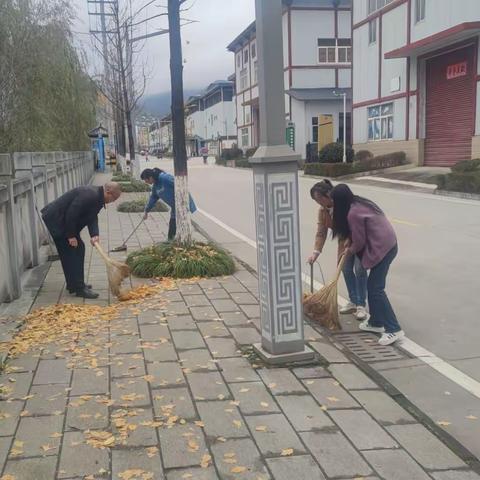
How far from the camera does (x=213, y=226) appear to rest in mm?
13703

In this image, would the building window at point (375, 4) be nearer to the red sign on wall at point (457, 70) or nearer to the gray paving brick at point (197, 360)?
the red sign on wall at point (457, 70)

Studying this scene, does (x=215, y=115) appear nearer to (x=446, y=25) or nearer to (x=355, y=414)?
(x=446, y=25)

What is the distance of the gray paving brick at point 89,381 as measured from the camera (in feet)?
13.5

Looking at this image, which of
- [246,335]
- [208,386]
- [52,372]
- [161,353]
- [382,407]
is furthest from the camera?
[246,335]

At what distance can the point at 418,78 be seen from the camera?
28.3 meters

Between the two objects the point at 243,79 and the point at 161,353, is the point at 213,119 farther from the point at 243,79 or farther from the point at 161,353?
the point at 161,353

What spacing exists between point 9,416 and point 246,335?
2.16 meters

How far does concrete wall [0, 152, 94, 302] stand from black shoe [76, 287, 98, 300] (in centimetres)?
66

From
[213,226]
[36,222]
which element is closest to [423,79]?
[213,226]

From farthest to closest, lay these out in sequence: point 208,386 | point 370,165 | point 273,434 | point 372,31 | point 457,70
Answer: point 372,31
point 370,165
point 457,70
point 208,386
point 273,434

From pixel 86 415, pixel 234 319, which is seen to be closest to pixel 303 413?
pixel 86 415

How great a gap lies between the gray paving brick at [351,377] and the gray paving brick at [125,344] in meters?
1.60

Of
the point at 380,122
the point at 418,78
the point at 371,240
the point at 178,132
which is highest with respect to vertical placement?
the point at 418,78

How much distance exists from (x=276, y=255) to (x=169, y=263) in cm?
354
